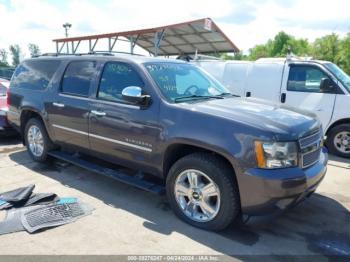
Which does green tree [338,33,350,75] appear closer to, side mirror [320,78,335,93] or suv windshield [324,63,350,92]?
suv windshield [324,63,350,92]

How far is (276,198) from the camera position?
3.36 metres

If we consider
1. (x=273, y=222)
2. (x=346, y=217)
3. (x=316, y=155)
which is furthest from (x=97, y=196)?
(x=346, y=217)

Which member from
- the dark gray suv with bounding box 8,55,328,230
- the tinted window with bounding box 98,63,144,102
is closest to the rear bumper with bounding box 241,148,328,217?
the dark gray suv with bounding box 8,55,328,230

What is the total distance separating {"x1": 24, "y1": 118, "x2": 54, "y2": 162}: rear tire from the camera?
5.87 m

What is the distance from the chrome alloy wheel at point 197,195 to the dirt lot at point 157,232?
177 millimetres

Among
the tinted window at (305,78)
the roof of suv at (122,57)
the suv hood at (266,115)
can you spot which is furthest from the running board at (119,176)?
the tinted window at (305,78)

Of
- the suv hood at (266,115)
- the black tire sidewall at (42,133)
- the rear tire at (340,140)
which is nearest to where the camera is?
the suv hood at (266,115)

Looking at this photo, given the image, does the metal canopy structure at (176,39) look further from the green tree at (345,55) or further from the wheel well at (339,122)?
the green tree at (345,55)

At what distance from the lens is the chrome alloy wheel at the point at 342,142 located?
286 inches

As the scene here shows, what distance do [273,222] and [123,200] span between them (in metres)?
1.91

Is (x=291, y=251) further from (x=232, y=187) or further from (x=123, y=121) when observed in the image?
(x=123, y=121)

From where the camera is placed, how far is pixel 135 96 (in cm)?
403

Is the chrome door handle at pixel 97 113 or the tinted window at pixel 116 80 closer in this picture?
the tinted window at pixel 116 80

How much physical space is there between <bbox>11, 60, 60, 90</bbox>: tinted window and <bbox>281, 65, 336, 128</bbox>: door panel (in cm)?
508
